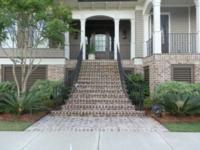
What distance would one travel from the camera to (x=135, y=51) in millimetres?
19594

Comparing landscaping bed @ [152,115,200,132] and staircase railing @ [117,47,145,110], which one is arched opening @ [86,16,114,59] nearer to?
staircase railing @ [117,47,145,110]

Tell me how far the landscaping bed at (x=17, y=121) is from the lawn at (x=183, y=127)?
450 cm

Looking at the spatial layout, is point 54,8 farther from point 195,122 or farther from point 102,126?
point 195,122

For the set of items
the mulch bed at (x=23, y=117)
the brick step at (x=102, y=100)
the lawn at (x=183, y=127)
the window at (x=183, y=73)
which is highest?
the window at (x=183, y=73)

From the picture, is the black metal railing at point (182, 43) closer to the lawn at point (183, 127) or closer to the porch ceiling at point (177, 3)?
the porch ceiling at point (177, 3)

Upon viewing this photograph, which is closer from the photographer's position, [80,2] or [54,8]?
[54,8]

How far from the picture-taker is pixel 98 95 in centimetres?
1576

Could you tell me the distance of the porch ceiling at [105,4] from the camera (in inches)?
751

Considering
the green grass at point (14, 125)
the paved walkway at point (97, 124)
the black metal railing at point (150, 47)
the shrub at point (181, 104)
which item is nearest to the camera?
the green grass at point (14, 125)

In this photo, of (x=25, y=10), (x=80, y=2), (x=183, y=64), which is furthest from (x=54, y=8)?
(x=183, y=64)

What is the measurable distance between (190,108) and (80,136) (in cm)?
499

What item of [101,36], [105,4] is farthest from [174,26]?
[101,36]

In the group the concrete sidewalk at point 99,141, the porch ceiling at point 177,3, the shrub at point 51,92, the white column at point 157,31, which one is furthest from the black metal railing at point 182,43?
the concrete sidewalk at point 99,141

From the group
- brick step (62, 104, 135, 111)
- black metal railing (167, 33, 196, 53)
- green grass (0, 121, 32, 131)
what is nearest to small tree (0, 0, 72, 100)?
green grass (0, 121, 32, 131)
